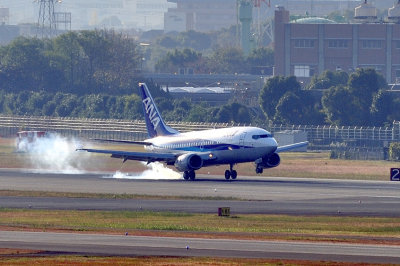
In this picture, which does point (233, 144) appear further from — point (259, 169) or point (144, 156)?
point (144, 156)

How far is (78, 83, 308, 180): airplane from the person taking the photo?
102688mm

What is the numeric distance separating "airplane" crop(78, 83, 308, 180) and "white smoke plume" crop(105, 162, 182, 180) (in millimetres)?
2572

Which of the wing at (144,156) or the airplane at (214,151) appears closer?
the airplane at (214,151)

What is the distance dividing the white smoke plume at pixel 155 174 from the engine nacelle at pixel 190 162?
207 inches

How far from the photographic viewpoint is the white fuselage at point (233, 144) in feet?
336

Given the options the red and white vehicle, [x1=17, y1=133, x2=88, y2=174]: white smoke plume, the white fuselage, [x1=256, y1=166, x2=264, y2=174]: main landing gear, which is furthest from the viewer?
the red and white vehicle

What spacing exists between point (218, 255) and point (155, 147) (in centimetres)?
5663

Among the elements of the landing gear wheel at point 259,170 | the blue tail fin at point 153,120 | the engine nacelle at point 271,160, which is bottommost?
the landing gear wheel at point 259,170

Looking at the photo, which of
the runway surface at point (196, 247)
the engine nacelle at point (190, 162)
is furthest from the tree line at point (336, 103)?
the runway surface at point (196, 247)

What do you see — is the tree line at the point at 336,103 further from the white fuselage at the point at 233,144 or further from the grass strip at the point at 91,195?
the grass strip at the point at 91,195

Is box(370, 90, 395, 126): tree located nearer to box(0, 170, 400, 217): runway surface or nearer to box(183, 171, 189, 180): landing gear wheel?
box(0, 170, 400, 217): runway surface

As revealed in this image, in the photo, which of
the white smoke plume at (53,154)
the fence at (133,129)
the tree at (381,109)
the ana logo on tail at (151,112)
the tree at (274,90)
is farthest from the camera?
the tree at (274,90)

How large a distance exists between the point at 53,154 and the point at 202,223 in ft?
203

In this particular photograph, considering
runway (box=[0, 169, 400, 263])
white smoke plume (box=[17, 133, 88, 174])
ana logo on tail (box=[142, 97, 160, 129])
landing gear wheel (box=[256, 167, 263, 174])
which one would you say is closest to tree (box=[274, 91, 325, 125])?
white smoke plume (box=[17, 133, 88, 174])
